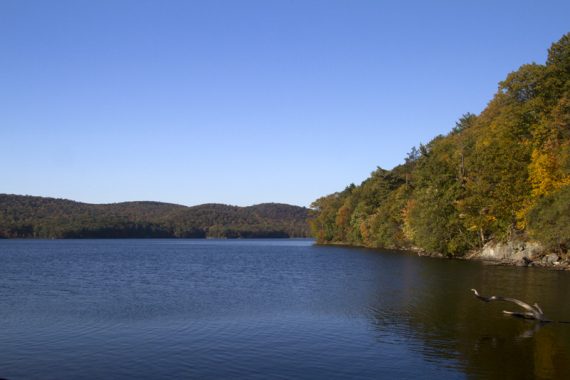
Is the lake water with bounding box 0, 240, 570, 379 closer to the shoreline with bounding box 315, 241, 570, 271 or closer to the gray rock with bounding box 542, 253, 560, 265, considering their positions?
the shoreline with bounding box 315, 241, 570, 271

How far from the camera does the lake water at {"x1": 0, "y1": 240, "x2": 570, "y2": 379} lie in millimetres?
18250

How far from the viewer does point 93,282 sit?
146 feet

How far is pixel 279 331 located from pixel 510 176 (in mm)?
47196

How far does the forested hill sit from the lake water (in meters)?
15.1

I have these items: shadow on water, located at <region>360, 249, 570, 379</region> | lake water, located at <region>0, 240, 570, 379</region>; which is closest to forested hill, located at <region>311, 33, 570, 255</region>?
shadow on water, located at <region>360, 249, 570, 379</region>

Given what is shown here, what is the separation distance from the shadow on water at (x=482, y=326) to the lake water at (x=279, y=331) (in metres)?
0.06

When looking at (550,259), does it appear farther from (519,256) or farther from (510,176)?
(510,176)

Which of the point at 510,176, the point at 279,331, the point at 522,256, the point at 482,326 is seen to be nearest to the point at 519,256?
the point at 522,256

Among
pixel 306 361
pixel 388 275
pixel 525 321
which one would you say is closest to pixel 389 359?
pixel 306 361

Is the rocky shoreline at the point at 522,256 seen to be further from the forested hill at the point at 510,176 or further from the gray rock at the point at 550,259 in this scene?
the forested hill at the point at 510,176

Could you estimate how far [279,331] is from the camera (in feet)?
79.8

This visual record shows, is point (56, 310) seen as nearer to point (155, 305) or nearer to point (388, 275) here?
point (155, 305)

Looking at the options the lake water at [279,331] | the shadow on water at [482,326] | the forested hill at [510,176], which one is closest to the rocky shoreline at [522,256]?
the forested hill at [510,176]

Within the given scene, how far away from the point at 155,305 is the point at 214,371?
1472 centimetres
